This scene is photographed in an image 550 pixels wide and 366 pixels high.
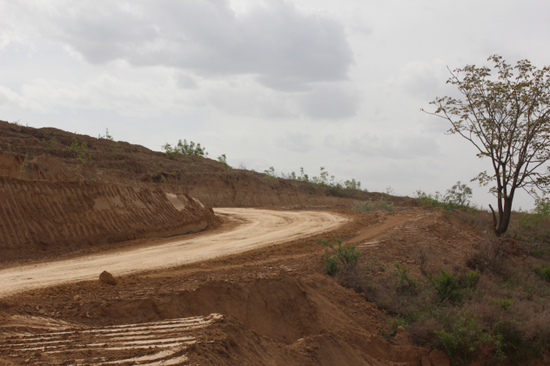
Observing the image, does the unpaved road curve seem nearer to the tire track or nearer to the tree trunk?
the tire track

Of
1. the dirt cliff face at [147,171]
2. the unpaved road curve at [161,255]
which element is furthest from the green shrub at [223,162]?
the unpaved road curve at [161,255]

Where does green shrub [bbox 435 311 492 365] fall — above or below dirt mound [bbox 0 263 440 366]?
below

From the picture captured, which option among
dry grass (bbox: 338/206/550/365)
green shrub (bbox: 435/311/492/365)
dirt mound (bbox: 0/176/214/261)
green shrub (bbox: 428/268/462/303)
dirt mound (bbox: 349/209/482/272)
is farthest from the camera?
dirt mound (bbox: 349/209/482/272)

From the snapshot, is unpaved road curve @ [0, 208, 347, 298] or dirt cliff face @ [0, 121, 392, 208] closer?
unpaved road curve @ [0, 208, 347, 298]

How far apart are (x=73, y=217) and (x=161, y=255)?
3.86m

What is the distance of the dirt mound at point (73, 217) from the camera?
10.7 metres

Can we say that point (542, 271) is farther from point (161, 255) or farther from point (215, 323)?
point (215, 323)

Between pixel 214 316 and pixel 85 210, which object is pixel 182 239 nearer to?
pixel 85 210

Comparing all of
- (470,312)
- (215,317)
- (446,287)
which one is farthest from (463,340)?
(215,317)

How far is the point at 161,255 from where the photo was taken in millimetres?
10172

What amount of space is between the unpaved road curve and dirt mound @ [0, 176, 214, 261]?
4.99 ft

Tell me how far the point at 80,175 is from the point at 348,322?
731 inches

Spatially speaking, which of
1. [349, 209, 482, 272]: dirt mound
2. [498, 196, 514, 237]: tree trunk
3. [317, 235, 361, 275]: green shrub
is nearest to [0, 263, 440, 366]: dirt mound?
[317, 235, 361, 275]: green shrub

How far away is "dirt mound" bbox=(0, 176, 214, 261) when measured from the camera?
10.7m
